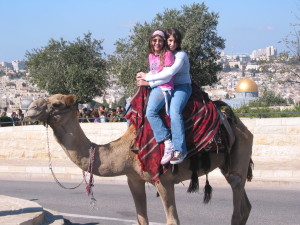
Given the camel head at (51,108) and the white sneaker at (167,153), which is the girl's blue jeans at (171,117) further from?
the camel head at (51,108)

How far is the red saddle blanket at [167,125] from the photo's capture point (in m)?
6.00

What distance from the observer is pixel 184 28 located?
169 feet

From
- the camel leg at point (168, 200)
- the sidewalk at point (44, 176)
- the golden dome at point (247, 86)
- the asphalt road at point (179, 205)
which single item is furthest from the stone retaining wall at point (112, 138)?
the golden dome at point (247, 86)

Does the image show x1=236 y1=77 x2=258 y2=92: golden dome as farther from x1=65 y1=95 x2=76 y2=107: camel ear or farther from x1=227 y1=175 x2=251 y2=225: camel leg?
x1=65 y1=95 x2=76 y2=107: camel ear

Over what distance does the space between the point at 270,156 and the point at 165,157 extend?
427 inches

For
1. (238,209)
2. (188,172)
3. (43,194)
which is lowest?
(43,194)

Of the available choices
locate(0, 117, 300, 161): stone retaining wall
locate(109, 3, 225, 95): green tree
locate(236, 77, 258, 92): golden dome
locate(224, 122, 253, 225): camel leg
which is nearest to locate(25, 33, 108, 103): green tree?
locate(109, 3, 225, 95): green tree

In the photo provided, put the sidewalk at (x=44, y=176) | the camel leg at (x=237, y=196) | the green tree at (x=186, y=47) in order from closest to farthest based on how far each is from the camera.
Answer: the camel leg at (x=237, y=196)
the sidewalk at (x=44, y=176)
the green tree at (x=186, y=47)

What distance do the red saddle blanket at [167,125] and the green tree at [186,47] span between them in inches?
1738

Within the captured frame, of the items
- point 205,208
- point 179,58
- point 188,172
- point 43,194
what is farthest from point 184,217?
→ point 43,194

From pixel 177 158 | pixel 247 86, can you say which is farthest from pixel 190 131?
pixel 247 86

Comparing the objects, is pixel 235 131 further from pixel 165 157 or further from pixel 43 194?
pixel 43 194

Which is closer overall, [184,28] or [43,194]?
[43,194]

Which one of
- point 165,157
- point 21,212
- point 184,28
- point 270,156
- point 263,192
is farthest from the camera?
point 184,28
